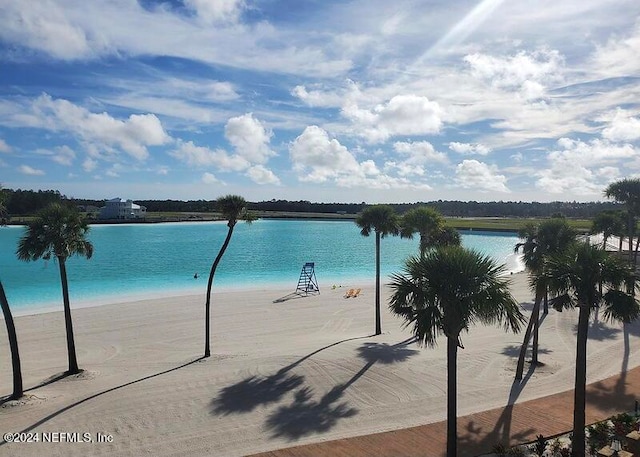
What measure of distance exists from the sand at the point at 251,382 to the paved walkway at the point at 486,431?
478 millimetres

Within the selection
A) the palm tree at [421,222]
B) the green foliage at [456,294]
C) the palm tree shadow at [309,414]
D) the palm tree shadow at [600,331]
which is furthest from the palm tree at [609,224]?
the green foliage at [456,294]

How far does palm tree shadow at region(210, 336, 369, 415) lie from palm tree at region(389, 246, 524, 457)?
21.9 ft

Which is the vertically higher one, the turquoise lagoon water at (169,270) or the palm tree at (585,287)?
the palm tree at (585,287)

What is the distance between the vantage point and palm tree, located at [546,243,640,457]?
11056 millimetres

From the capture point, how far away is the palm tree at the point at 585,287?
36.3 ft

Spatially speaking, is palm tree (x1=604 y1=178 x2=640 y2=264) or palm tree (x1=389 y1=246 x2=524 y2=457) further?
palm tree (x1=604 y1=178 x2=640 y2=264)

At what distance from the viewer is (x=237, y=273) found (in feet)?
190

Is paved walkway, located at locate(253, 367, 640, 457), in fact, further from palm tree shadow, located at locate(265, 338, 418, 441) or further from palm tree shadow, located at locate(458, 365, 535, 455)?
palm tree shadow, located at locate(265, 338, 418, 441)

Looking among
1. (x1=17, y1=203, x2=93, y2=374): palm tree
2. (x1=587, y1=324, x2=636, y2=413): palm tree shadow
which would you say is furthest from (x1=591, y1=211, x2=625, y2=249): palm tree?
(x1=17, y1=203, x2=93, y2=374): palm tree

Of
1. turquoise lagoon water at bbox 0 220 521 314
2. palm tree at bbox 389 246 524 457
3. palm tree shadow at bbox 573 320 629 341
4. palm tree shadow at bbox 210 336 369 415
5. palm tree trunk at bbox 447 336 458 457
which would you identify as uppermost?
palm tree at bbox 389 246 524 457

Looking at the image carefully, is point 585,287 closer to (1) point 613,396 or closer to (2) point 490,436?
(2) point 490,436

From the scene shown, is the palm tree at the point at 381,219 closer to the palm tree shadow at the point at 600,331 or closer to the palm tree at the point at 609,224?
the palm tree shadow at the point at 600,331

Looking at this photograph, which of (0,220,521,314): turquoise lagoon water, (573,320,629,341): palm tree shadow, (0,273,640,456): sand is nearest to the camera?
(0,273,640,456): sand

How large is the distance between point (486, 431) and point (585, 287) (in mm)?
5107
